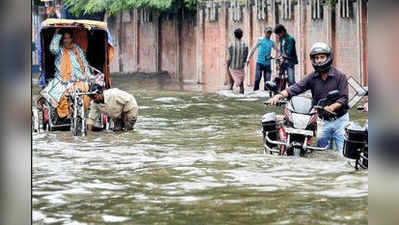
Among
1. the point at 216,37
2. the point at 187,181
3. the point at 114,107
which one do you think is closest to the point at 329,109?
the point at 187,181

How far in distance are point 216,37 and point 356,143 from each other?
51.1 feet

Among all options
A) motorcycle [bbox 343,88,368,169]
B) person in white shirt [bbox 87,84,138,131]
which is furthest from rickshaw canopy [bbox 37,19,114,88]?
motorcycle [bbox 343,88,368,169]

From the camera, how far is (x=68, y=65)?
37.8 feet

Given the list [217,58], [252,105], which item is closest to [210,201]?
[252,105]

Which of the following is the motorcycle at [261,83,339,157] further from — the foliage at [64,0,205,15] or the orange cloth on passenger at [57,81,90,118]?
the foliage at [64,0,205,15]

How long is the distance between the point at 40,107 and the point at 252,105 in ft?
18.8

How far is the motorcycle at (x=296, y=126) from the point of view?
8492mm

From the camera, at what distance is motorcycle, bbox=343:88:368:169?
7492 mm

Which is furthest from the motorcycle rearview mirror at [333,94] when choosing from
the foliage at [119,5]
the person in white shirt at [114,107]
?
the foliage at [119,5]

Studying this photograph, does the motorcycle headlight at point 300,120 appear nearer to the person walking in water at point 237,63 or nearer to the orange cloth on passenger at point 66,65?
the orange cloth on passenger at point 66,65

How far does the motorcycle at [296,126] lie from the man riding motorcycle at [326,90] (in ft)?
0.23

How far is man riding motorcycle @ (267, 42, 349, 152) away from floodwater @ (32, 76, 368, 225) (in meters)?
0.27

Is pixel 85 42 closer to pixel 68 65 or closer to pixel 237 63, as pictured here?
pixel 68 65
